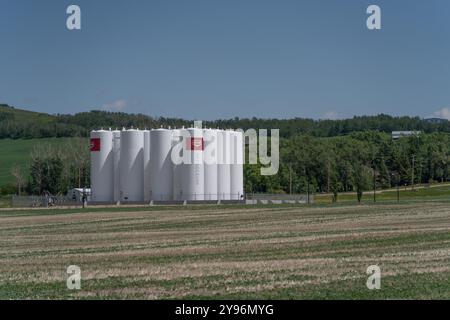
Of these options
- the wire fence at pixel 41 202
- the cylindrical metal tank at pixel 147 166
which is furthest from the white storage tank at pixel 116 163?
the wire fence at pixel 41 202

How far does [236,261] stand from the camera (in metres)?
25.3

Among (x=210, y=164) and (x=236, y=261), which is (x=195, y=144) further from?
(x=236, y=261)

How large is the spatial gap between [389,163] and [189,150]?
70199 millimetres

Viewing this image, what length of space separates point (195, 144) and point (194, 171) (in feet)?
11.7

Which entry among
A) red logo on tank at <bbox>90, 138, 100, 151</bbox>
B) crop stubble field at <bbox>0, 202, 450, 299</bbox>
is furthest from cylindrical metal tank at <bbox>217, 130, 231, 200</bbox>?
crop stubble field at <bbox>0, 202, 450, 299</bbox>

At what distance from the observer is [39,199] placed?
10625 cm

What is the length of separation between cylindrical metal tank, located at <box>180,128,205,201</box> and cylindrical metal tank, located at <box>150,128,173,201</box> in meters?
2.30

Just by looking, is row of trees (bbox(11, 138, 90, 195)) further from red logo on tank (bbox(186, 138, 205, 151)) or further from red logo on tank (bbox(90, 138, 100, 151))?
red logo on tank (bbox(186, 138, 205, 151))

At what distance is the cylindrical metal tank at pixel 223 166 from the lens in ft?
336

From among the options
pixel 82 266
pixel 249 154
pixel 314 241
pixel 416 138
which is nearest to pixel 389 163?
pixel 416 138
